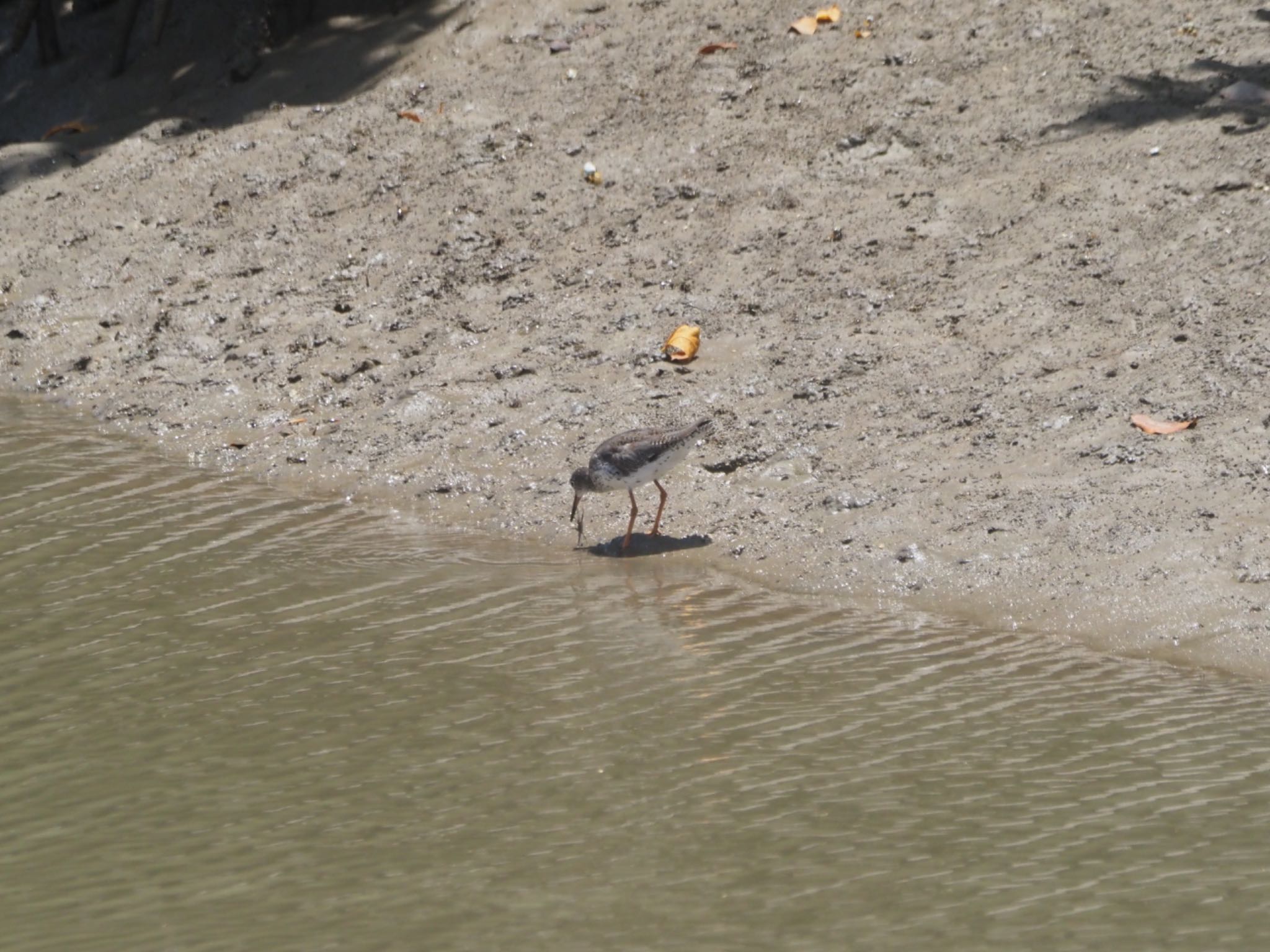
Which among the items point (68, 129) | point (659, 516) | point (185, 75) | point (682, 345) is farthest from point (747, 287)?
point (68, 129)

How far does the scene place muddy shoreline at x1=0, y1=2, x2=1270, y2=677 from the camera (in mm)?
7871

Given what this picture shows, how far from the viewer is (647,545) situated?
861 centimetres

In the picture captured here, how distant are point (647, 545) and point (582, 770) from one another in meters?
3.04

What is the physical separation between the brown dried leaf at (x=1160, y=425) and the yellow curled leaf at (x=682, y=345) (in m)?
2.90

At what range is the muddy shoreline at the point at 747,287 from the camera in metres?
7.87

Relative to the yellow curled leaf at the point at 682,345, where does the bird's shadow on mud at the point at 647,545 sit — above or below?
below

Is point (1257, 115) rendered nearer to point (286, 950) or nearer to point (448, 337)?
point (448, 337)

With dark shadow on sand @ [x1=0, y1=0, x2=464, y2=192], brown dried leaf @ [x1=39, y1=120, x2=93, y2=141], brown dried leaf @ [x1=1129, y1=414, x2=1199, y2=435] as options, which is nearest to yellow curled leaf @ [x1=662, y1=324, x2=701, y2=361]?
brown dried leaf @ [x1=1129, y1=414, x2=1199, y2=435]

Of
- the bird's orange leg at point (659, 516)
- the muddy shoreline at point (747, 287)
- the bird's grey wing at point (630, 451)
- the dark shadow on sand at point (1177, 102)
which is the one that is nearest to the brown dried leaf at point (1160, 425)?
the muddy shoreline at point (747, 287)

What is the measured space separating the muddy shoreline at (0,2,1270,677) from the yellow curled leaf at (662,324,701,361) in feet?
0.30

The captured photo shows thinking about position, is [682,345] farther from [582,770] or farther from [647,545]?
[582,770]

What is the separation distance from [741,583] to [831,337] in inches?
95.5

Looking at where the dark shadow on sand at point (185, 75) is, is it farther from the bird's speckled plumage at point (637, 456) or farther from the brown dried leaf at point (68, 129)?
the bird's speckled plumage at point (637, 456)

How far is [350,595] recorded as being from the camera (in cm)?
780
